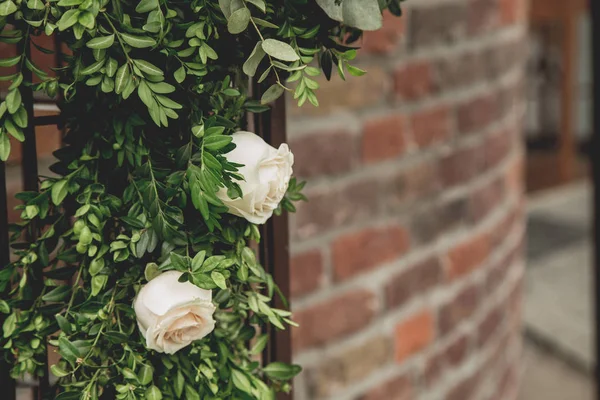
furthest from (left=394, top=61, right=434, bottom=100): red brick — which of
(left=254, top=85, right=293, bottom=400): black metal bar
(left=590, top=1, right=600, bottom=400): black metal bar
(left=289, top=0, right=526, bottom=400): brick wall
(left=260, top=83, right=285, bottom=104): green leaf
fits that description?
(left=260, top=83, right=285, bottom=104): green leaf

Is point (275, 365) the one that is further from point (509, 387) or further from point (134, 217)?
point (509, 387)

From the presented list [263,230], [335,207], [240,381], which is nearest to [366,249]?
[335,207]

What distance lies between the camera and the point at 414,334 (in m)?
1.26

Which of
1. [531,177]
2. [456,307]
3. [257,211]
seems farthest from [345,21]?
[531,177]

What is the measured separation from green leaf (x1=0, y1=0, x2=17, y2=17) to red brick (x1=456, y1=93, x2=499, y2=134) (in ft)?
3.20

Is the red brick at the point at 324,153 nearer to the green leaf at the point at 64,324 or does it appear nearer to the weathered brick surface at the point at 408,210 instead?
the weathered brick surface at the point at 408,210

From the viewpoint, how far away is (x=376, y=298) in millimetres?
1174

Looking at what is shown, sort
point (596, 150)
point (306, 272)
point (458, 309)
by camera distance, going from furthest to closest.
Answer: point (596, 150), point (458, 309), point (306, 272)

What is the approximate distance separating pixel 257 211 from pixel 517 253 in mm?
1375

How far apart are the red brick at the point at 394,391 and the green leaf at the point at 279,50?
790 millimetres

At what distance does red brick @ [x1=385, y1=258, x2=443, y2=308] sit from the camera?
3.96ft

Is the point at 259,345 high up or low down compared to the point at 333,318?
up

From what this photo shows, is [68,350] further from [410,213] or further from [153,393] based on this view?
[410,213]

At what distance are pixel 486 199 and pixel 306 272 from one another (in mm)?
550
